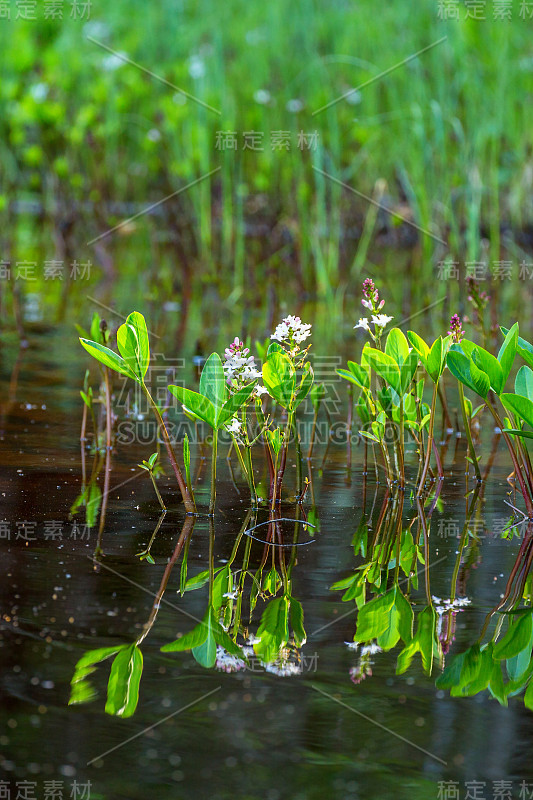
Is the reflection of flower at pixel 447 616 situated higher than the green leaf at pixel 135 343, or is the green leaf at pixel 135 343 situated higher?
the green leaf at pixel 135 343

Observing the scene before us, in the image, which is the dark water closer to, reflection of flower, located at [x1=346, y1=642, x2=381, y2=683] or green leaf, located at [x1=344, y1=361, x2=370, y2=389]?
reflection of flower, located at [x1=346, y1=642, x2=381, y2=683]

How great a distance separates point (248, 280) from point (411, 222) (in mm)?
1767

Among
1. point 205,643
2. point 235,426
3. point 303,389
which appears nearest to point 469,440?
point 303,389

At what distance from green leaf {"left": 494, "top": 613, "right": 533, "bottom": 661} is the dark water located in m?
0.05

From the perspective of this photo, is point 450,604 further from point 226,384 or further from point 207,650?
point 226,384

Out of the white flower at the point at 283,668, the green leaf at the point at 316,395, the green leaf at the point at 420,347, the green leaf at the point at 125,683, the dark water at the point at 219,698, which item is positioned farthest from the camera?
the green leaf at the point at 316,395

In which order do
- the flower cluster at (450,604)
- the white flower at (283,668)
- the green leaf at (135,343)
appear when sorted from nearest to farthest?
1. the white flower at (283,668)
2. the flower cluster at (450,604)
3. the green leaf at (135,343)

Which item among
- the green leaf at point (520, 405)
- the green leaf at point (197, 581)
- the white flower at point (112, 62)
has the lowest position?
the green leaf at point (197, 581)

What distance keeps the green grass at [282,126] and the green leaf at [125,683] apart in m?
3.66

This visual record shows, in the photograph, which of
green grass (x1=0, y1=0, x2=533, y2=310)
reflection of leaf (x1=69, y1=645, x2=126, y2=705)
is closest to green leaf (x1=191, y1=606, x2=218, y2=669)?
reflection of leaf (x1=69, y1=645, x2=126, y2=705)

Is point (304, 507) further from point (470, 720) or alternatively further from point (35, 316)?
point (35, 316)

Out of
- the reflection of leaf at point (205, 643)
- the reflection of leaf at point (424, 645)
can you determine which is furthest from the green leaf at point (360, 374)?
the reflection of leaf at point (205, 643)

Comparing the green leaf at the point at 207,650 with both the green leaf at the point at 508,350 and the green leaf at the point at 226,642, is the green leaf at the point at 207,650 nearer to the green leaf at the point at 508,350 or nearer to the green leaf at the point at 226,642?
the green leaf at the point at 226,642

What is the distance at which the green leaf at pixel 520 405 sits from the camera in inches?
77.2
